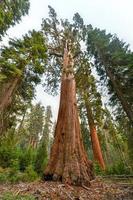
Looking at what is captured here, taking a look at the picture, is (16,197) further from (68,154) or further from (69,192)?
(68,154)

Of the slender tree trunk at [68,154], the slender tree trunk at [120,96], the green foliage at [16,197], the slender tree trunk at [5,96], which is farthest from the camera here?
the slender tree trunk at [120,96]

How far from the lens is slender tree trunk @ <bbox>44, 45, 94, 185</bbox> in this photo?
27.9 feet

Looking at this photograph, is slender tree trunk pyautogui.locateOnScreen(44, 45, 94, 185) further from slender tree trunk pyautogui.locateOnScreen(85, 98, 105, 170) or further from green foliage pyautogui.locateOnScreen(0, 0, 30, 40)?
slender tree trunk pyautogui.locateOnScreen(85, 98, 105, 170)

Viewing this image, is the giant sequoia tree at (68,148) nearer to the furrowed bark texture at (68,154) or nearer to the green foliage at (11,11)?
the furrowed bark texture at (68,154)

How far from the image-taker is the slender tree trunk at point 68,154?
27.9 ft

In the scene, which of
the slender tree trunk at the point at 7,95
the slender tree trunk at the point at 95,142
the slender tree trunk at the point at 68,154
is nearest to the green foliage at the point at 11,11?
the slender tree trunk at the point at 7,95

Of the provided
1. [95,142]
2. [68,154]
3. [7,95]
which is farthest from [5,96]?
[95,142]

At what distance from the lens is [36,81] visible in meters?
17.0

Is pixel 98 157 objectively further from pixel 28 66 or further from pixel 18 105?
pixel 28 66

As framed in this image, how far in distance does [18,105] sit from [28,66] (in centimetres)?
334

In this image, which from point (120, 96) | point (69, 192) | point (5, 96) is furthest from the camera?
point (120, 96)

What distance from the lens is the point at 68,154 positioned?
9.02m

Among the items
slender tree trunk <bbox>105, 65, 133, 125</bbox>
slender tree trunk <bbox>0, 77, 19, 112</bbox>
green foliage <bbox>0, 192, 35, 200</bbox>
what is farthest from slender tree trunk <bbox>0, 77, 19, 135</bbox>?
green foliage <bbox>0, 192, 35, 200</bbox>

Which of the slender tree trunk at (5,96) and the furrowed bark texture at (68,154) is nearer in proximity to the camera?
the furrowed bark texture at (68,154)
